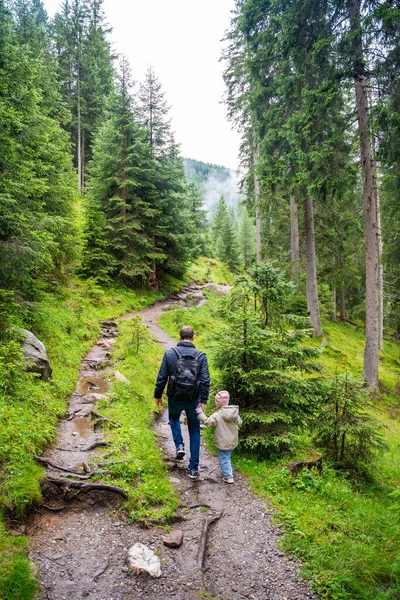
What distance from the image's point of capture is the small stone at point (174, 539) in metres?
4.08

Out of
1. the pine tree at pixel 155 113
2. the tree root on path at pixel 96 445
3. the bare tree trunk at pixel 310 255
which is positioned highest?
the pine tree at pixel 155 113

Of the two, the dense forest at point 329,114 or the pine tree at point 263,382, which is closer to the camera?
the pine tree at point 263,382

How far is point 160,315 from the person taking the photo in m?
19.8

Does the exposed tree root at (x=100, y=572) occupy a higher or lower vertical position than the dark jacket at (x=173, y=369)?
lower

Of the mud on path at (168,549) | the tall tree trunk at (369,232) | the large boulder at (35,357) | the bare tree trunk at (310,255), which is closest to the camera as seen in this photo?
the mud on path at (168,549)

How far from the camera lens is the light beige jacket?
223 inches

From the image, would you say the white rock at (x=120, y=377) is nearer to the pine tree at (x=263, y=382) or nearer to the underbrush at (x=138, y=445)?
the underbrush at (x=138, y=445)

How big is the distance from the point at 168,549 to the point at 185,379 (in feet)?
7.42

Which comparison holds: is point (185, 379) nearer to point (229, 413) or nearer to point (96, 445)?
point (229, 413)

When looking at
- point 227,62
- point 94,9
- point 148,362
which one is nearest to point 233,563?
point 148,362

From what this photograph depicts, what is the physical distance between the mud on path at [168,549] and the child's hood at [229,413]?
42.4 inches

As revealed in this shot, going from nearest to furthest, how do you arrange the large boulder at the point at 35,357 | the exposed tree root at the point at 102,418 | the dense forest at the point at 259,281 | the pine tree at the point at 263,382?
the dense forest at the point at 259,281 < the pine tree at the point at 263,382 < the exposed tree root at the point at 102,418 < the large boulder at the point at 35,357

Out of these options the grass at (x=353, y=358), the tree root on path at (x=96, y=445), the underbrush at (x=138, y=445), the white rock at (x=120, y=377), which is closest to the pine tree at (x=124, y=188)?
the underbrush at (x=138, y=445)

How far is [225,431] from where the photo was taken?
5707 millimetres
